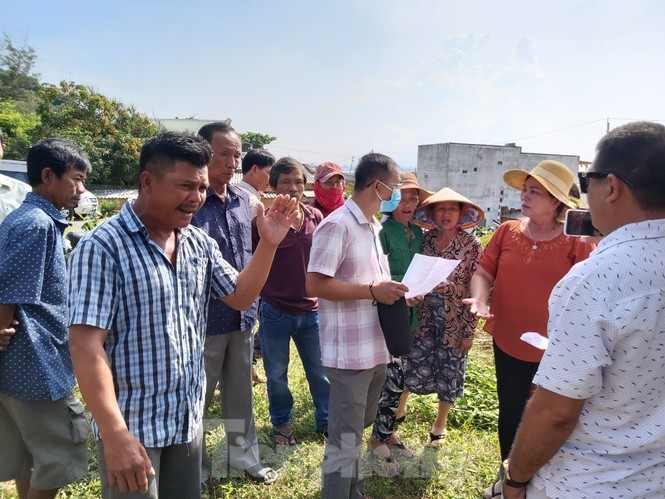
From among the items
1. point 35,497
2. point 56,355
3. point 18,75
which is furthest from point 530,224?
point 18,75

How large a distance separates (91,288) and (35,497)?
1486 millimetres

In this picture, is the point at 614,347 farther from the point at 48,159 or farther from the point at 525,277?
the point at 48,159

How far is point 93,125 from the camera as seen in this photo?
2308 cm

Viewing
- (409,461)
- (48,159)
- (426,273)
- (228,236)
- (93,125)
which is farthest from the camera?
(93,125)

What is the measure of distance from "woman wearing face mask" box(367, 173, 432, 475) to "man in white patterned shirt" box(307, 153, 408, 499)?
2.10ft

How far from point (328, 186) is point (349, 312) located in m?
1.45

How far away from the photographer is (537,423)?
1.25 meters

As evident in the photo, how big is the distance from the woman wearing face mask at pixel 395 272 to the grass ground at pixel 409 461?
14cm

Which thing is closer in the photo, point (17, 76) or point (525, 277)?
point (525, 277)

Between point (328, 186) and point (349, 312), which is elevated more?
point (328, 186)

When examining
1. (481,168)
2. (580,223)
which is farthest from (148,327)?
(481,168)

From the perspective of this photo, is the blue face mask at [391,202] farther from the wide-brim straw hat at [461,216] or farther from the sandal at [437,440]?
the sandal at [437,440]

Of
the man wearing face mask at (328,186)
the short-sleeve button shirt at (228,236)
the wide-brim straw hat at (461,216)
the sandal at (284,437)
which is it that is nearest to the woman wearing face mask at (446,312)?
the wide-brim straw hat at (461,216)

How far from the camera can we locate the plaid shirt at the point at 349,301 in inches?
93.0
